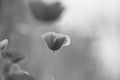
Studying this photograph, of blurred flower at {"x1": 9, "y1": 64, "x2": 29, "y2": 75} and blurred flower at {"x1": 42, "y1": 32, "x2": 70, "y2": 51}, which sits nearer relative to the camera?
blurred flower at {"x1": 9, "y1": 64, "x2": 29, "y2": 75}

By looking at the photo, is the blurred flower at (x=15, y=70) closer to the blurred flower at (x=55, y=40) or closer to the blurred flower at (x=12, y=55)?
the blurred flower at (x=12, y=55)

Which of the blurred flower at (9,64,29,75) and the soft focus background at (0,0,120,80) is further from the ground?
the soft focus background at (0,0,120,80)

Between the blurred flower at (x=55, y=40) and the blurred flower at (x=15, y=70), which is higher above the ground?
the blurred flower at (x=55, y=40)

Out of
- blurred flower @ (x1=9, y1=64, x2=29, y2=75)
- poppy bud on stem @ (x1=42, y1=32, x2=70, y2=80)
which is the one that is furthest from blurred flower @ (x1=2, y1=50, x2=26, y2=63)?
poppy bud on stem @ (x1=42, y1=32, x2=70, y2=80)

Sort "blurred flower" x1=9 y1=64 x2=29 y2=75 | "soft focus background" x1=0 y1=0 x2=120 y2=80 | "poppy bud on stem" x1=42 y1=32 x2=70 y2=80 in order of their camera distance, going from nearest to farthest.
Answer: "blurred flower" x1=9 y1=64 x2=29 y2=75
"poppy bud on stem" x1=42 y1=32 x2=70 y2=80
"soft focus background" x1=0 y1=0 x2=120 y2=80

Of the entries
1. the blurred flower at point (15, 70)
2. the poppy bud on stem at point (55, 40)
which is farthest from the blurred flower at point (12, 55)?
the poppy bud on stem at point (55, 40)

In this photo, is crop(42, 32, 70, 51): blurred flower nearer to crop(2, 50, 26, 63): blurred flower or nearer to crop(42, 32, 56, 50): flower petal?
crop(42, 32, 56, 50): flower petal

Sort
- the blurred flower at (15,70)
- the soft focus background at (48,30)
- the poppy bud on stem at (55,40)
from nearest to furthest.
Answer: the blurred flower at (15,70), the poppy bud on stem at (55,40), the soft focus background at (48,30)

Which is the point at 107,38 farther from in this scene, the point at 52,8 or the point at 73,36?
the point at 52,8
